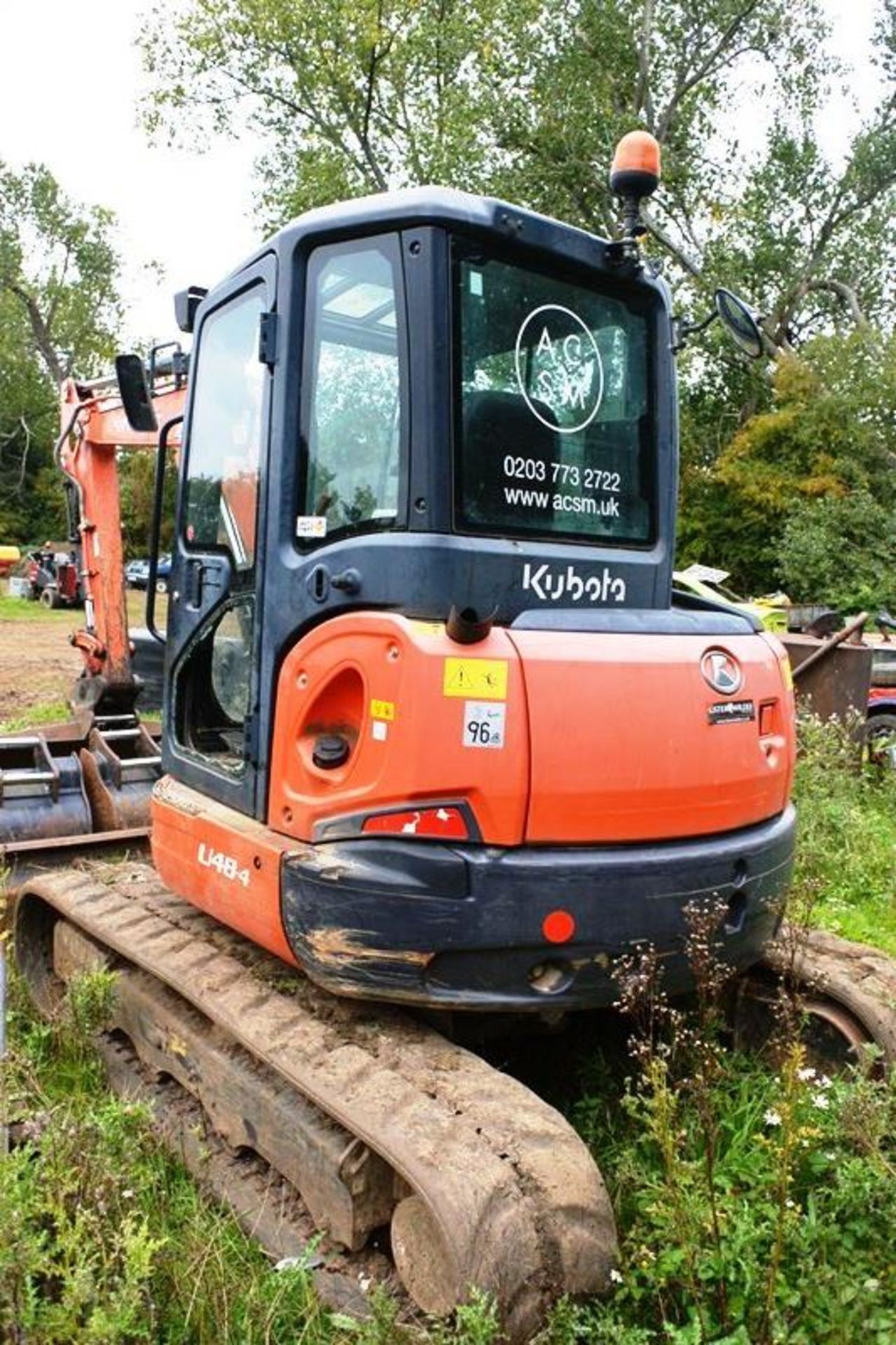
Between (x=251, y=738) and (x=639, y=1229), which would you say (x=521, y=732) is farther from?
(x=639, y=1229)

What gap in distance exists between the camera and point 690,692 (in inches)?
122

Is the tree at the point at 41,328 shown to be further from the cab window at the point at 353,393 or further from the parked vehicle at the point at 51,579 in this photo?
the cab window at the point at 353,393

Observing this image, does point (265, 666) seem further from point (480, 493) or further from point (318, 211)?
point (318, 211)

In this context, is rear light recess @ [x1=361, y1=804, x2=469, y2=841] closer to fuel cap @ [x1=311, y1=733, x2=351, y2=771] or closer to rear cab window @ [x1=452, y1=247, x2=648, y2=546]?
fuel cap @ [x1=311, y1=733, x2=351, y2=771]

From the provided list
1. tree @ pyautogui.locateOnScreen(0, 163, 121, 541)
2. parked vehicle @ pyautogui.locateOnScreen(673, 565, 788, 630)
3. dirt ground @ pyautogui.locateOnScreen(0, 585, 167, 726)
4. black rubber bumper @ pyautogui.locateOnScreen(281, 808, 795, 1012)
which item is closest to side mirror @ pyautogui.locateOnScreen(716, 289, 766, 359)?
black rubber bumper @ pyautogui.locateOnScreen(281, 808, 795, 1012)

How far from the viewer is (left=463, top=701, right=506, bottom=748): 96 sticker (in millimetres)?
2824

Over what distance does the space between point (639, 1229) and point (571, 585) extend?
67.6 inches

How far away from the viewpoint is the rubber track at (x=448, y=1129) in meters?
2.39

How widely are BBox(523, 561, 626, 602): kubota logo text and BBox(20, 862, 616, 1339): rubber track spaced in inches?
49.8

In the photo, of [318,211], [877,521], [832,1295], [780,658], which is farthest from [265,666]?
[877,521]

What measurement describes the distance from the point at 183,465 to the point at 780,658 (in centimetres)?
218

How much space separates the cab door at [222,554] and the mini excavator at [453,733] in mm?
22

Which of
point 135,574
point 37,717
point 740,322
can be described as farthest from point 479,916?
point 135,574

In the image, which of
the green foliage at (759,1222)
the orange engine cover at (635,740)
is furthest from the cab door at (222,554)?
the green foliage at (759,1222)
